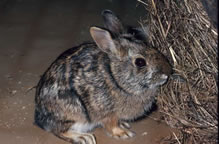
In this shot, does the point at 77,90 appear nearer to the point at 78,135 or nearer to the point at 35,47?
the point at 78,135

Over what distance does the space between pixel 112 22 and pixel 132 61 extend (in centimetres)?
46

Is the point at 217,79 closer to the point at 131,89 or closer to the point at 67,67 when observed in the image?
the point at 131,89

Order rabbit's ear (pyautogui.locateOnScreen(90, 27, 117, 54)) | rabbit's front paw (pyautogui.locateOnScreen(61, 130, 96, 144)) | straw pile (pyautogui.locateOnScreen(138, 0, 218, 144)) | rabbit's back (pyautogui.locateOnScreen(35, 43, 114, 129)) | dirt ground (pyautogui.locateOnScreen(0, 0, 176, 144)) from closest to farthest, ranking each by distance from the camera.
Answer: straw pile (pyautogui.locateOnScreen(138, 0, 218, 144))
rabbit's ear (pyautogui.locateOnScreen(90, 27, 117, 54))
rabbit's back (pyautogui.locateOnScreen(35, 43, 114, 129))
rabbit's front paw (pyautogui.locateOnScreen(61, 130, 96, 144))
dirt ground (pyautogui.locateOnScreen(0, 0, 176, 144))

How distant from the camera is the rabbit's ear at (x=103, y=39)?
11.4 feet

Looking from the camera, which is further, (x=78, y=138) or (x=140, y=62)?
(x=78, y=138)

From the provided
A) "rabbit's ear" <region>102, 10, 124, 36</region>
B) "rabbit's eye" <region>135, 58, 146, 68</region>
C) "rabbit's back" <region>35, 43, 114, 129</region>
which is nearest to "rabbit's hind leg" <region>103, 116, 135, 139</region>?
"rabbit's back" <region>35, 43, 114, 129</region>

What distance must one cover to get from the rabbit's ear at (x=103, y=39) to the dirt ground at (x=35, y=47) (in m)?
0.87

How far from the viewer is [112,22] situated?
3.84 m

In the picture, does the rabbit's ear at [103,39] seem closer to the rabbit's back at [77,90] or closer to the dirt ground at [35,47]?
the rabbit's back at [77,90]

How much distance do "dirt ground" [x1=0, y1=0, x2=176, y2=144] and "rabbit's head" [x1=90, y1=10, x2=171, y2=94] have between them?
Result: 2.05 feet

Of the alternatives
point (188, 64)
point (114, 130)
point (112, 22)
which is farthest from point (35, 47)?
point (188, 64)

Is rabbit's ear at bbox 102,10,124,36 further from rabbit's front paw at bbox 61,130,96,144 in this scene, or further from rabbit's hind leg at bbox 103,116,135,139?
rabbit's front paw at bbox 61,130,96,144

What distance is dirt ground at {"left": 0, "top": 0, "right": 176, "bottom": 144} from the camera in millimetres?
4008

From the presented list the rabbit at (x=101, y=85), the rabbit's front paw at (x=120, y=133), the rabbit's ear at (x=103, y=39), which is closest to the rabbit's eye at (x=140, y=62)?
the rabbit at (x=101, y=85)
